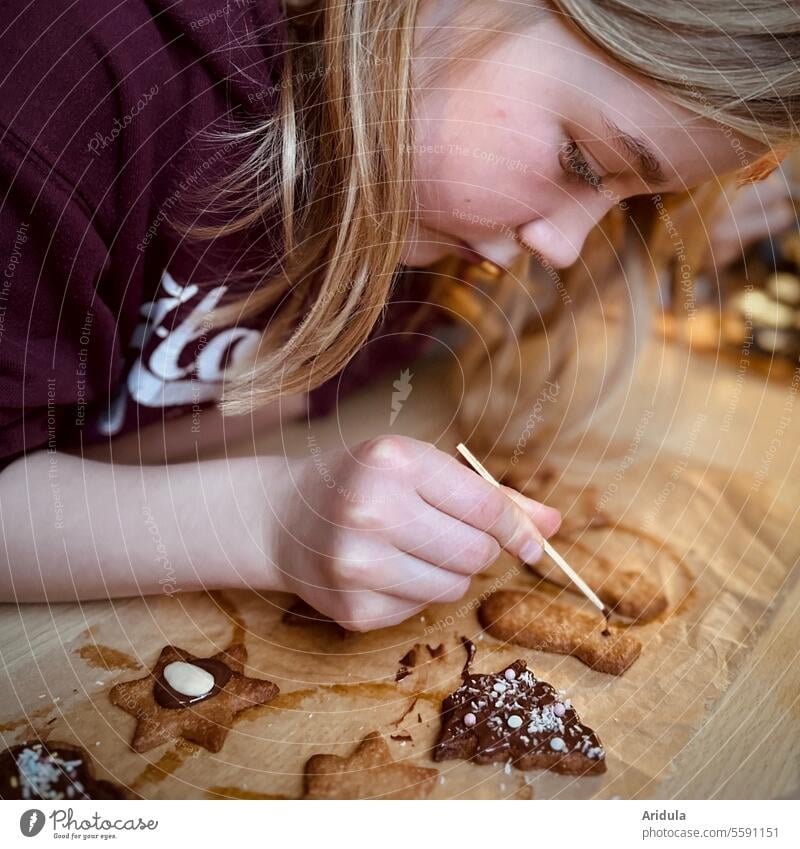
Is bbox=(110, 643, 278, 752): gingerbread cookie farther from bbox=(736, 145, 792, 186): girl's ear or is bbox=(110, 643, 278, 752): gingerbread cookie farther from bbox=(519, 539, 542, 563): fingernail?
bbox=(736, 145, 792, 186): girl's ear

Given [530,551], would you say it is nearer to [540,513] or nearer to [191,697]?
[540,513]

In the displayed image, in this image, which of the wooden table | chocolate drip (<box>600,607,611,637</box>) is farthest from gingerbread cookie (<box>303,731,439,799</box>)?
chocolate drip (<box>600,607,611,637</box>)

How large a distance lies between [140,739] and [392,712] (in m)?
0.11

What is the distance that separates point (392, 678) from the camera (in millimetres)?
374

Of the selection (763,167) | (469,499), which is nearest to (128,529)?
(469,499)

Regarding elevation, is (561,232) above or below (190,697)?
above

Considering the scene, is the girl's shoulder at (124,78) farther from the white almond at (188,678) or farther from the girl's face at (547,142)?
the white almond at (188,678)

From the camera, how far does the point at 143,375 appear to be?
46 cm

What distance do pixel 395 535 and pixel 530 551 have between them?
74 mm

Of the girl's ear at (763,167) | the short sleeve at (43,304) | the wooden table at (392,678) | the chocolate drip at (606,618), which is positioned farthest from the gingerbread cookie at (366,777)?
the girl's ear at (763,167)

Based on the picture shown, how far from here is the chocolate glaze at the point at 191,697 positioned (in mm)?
361

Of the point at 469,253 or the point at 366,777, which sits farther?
the point at 469,253

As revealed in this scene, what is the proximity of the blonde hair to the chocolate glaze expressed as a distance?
14 centimetres

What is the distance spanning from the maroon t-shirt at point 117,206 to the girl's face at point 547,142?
0.22ft
